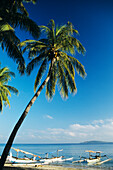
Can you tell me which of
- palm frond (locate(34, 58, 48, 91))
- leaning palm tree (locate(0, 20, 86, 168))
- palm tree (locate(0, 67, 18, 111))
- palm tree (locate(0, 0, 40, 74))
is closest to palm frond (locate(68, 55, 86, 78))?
leaning palm tree (locate(0, 20, 86, 168))

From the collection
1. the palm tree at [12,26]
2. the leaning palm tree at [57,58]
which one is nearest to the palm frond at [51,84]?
the leaning palm tree at [57,58]

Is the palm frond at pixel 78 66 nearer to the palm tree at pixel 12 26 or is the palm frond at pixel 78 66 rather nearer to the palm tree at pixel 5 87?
the palm tree at pixel 12 26

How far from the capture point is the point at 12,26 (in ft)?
29.7

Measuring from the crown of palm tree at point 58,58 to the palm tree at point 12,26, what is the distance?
3299 millimetres

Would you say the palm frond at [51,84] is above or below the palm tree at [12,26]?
below

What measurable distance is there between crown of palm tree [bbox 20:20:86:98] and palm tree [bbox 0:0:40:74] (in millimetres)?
3299

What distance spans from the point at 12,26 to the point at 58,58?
15.3ft

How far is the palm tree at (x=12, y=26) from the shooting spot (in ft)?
26.4

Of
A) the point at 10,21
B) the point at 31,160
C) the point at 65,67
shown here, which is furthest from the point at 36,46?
the point at 31,160

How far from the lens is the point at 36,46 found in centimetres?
1219

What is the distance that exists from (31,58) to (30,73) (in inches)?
58.5

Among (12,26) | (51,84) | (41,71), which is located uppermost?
(12,26)

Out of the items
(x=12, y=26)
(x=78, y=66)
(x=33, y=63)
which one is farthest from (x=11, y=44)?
(x=78, y=66)

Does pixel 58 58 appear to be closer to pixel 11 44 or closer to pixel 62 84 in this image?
pixel 62 84
